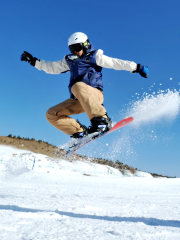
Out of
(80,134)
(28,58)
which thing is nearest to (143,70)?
(80,134)

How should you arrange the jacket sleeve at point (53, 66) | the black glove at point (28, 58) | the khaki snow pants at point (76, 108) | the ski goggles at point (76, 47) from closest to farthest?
the khaki snow pants at point (76, 108) < the ski goggles at point (76, 47) < the jacket sleeve at point (53, 66) < the black glove at point (28, 58)

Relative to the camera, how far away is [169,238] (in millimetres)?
1529

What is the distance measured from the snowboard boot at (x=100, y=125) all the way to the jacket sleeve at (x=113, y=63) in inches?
38.5

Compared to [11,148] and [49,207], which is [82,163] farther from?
[49,207]

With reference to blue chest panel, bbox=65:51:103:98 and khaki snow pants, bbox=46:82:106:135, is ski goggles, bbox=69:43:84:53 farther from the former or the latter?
khaki snow pants, bbox=46:82:106:135

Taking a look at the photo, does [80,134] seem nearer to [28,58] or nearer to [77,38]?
[77,38]

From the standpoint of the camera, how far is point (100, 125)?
388 centimetres

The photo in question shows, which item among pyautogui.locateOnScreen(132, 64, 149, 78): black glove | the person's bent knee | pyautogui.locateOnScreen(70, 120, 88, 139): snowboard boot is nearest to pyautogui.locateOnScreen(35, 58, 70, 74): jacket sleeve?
the person's bent knee

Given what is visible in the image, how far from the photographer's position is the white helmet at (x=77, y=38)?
4.06 m

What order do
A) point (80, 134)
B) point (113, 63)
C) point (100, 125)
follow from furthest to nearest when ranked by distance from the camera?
point (80, 134) < point (113, 63) < point (100, 125)

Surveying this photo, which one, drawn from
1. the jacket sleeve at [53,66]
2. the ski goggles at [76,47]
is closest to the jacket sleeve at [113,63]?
the ski goggles at [76,47]

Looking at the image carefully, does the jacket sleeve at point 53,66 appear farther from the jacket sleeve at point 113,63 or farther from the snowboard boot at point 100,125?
the snowboard boot at point 100,125

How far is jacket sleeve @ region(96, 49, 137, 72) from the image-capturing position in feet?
13.0

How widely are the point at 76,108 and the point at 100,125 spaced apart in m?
0.71
